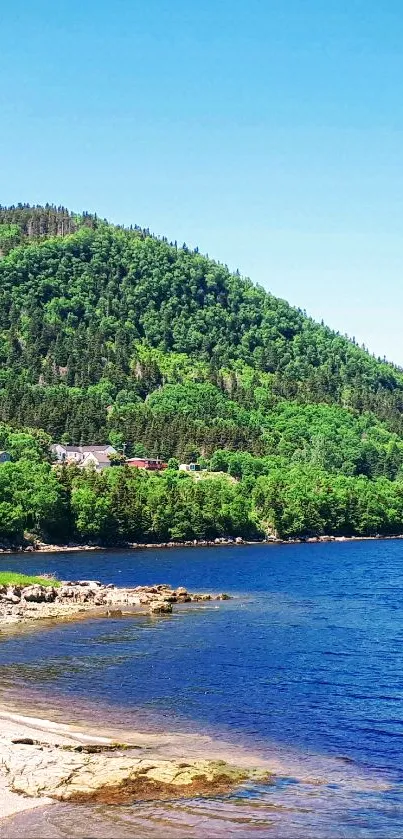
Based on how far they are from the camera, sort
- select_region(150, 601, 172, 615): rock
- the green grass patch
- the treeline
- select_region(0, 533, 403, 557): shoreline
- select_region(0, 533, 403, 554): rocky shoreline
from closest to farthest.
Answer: select_region(150, 601, 172, 615): rock < the green grass patch < select_region(0, 533, 403, 554): rocky shoreline < select_region(0, 533, 403, 557): shoreline < the treeline

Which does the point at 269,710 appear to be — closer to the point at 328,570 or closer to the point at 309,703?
the point at 309,703

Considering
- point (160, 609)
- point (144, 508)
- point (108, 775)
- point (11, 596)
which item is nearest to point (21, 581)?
point (11, 596)

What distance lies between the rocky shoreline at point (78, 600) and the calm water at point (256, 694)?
354 cm

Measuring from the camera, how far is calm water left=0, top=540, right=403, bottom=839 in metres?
25.0

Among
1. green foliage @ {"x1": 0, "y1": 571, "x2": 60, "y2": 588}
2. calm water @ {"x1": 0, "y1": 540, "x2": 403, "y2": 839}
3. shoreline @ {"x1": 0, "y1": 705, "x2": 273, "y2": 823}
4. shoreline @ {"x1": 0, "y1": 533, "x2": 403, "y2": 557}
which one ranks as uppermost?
green foliage @ {"x1": 0, "y1": 571, "x2": 60, "y2": 588}

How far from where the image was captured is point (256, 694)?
42.3m

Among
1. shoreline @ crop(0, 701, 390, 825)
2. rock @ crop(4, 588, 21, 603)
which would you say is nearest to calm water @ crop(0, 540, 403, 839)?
shoreline @ crop(0, 701, 390, 825)

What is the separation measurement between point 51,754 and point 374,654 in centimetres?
2893

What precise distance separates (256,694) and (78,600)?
112 feet

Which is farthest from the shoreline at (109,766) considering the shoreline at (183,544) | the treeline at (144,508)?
the treeline at (144,508)

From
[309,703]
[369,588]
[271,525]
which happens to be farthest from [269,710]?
[271,525]

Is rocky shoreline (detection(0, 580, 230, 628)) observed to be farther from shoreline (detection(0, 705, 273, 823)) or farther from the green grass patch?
shoreline (detection(0, 705, 273, 823))

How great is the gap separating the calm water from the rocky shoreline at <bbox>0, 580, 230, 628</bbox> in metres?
3.54

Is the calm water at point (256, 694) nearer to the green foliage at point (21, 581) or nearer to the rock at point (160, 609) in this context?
the rock at point (160, 609)
